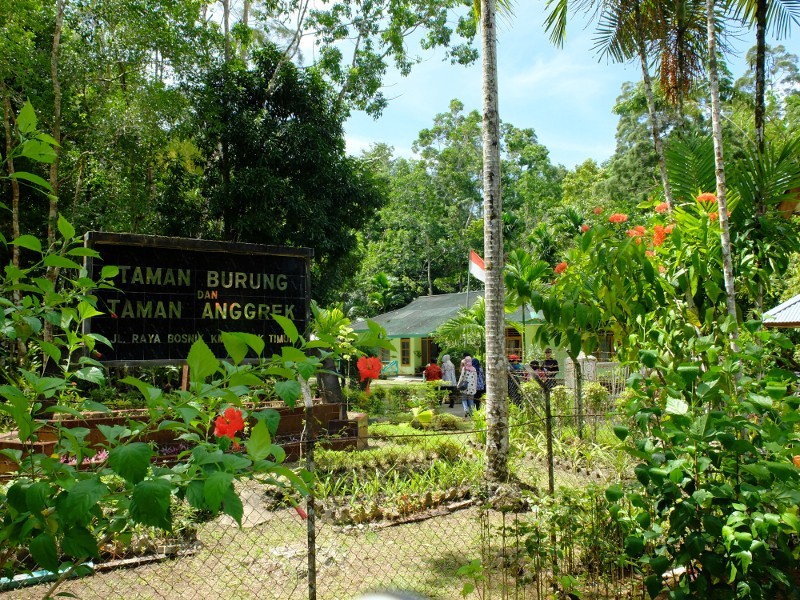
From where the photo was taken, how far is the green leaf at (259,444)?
156cm

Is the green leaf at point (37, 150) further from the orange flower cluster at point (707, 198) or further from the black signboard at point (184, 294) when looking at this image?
the orange flower cluster at point (707, 198)

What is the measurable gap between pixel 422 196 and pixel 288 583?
34326 millimetres

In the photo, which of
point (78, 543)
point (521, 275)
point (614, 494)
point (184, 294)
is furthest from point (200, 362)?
point (521, 275)

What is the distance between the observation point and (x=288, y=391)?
157 centimetres

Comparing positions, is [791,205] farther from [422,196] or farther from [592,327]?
[422,196]

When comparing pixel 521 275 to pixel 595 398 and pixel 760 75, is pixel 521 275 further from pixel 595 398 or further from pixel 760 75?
pixel 595 398

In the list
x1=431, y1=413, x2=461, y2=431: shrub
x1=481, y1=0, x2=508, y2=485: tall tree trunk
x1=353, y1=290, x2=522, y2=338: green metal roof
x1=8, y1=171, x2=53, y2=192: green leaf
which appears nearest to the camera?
x1=8, y1=171, x2=53, y2=192: green leaf

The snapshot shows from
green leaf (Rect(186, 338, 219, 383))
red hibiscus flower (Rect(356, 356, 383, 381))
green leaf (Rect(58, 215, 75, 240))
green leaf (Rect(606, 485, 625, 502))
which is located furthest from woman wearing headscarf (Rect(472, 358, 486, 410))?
green leaf (Rect(186, 338, 219, 383))

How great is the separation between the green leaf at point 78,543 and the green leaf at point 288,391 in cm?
56

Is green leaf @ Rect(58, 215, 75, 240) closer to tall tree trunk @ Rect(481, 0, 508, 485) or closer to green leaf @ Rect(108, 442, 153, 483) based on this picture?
green leaf @ Rect(108, 442, 153, 483)

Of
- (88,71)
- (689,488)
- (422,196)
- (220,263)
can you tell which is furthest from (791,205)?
(422,196)

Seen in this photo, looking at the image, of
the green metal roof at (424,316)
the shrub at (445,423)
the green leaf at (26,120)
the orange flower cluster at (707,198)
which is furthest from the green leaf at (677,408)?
the green metal roof at (424,316)

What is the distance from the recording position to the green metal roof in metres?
24.3

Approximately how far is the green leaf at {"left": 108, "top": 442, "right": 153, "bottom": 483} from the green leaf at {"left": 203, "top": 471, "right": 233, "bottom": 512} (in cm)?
15
